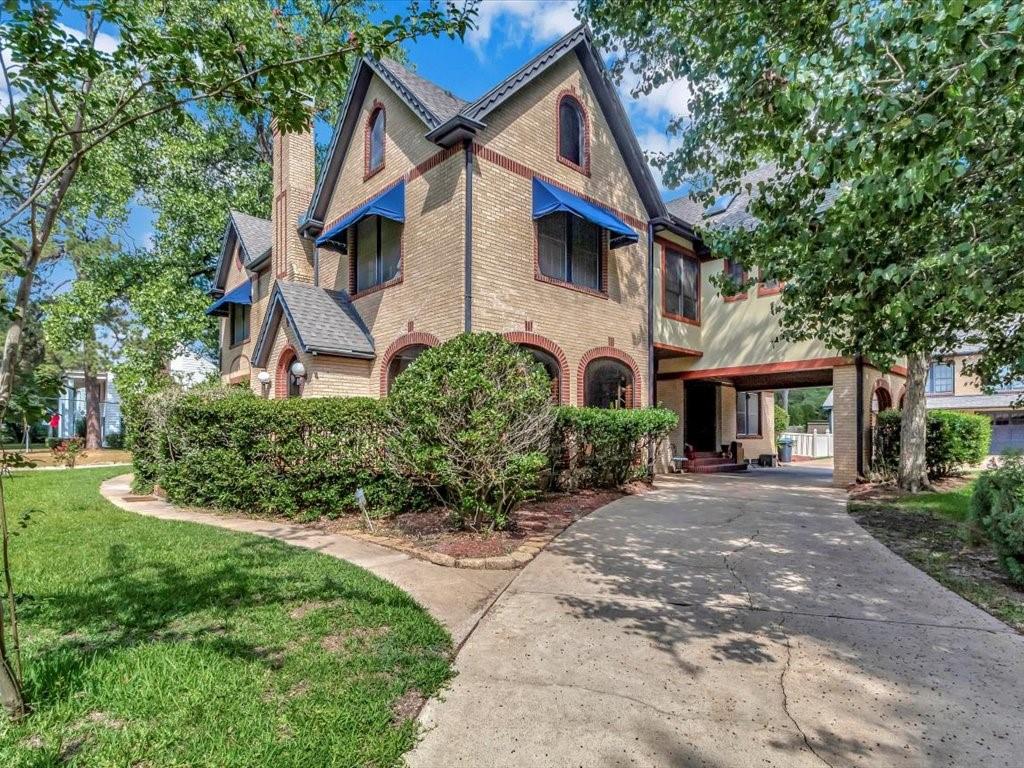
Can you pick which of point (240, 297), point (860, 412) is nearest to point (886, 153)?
point (860, 412)

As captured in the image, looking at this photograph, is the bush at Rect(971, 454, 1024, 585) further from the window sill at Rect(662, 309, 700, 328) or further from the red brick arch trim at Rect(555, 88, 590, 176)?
the red brick arch trim at Rect(555, 88, 590, 176)

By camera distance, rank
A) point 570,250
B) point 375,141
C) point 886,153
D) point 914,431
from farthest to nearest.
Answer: point 375,141
point 570,250
point 914,431
point 886,153

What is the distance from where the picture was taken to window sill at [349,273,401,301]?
1235 cm

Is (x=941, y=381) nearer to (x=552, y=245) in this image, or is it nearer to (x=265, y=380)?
(x=552, y=245)

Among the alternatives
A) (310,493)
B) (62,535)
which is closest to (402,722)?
(310,493)

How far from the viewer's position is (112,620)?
4363 millimetres

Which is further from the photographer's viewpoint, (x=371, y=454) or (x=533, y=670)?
(x=371, y=454)

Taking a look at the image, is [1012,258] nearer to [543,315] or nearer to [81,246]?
[543,315]

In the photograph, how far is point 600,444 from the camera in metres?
11.4

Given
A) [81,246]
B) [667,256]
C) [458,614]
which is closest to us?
[458,614]

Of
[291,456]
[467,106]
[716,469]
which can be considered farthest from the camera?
[716,469]

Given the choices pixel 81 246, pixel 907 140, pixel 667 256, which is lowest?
pixel 907 140

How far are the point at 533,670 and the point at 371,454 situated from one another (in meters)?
5.70

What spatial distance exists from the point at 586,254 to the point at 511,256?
2.78m
